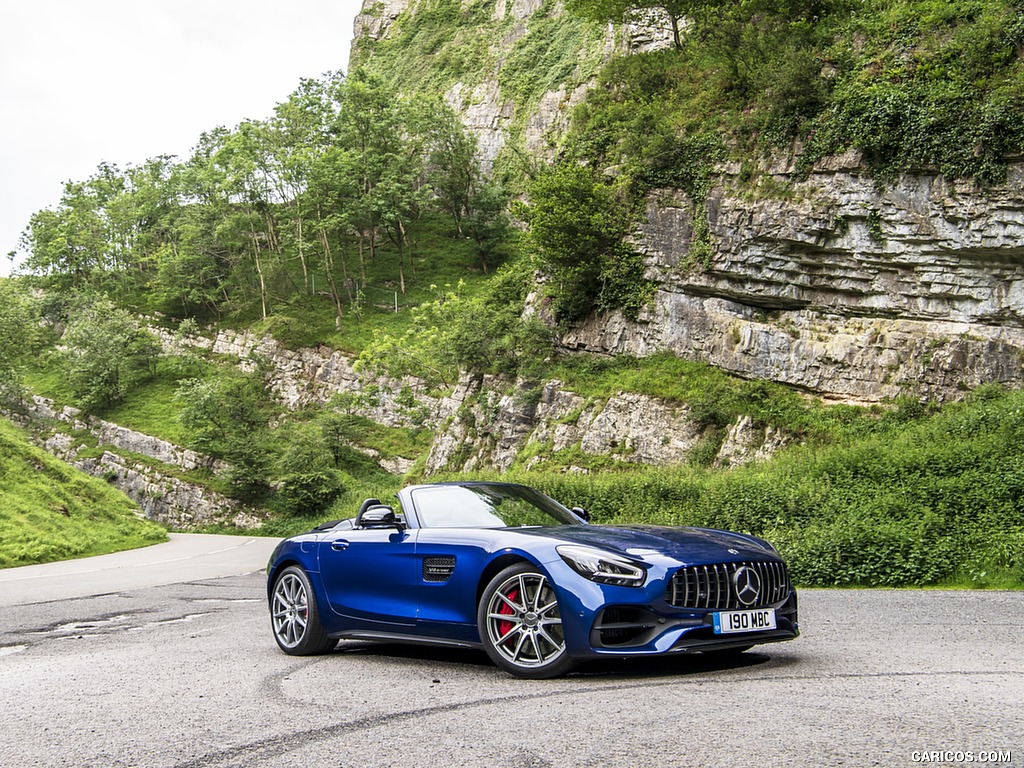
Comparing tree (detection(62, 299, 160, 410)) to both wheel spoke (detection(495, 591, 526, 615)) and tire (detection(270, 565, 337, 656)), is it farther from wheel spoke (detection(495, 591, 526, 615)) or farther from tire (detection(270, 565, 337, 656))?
wheel spoke (detection(495, 591, 526, 615))

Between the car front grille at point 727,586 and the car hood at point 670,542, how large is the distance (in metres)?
0.07

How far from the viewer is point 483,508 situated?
23.4 feet

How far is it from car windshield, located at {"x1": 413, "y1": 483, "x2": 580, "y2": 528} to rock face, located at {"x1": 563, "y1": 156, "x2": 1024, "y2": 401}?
20.8 meters

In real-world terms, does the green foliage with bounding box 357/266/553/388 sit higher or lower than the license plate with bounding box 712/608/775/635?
higher

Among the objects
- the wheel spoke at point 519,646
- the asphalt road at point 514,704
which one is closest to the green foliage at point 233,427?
the asphalt road at point 514,704

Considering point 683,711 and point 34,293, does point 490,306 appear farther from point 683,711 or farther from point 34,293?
point 34,293

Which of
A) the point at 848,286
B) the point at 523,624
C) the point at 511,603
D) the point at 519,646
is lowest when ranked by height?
the point at 519,646

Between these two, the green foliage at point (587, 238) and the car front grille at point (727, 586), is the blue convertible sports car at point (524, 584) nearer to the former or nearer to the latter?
the car front grille at point (727, 586)

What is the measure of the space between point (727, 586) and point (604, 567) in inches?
35.5

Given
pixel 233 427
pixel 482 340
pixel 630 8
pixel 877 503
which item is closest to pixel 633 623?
pixel 877 503

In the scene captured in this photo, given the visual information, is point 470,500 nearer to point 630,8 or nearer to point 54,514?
point 54,514

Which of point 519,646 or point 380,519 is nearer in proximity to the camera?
point 519,646

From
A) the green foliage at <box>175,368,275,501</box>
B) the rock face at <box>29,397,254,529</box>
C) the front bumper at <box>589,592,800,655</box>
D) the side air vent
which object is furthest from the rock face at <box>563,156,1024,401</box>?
the rock face at <box>29,397,254,529</box>

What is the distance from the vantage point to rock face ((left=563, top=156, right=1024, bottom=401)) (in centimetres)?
2416
